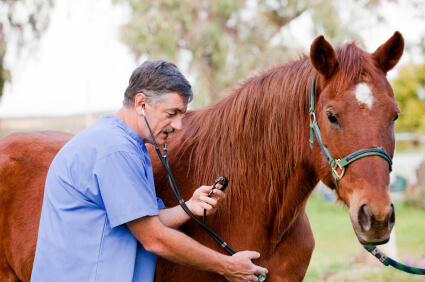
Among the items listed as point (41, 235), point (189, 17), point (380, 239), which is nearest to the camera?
point (380, 239)

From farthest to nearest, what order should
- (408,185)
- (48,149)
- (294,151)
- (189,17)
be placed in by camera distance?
(408,185) < (189,17) < (48,149) < (294,151)

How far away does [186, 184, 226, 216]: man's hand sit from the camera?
2438mm

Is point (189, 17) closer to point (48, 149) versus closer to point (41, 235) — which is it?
point (48, 149)

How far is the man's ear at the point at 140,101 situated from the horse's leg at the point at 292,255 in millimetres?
1138

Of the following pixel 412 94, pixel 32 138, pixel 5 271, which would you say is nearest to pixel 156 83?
pixel 32 138

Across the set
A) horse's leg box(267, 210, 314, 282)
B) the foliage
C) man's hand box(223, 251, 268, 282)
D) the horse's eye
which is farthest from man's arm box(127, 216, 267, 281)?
the foliage

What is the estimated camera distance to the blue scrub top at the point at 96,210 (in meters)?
2.19

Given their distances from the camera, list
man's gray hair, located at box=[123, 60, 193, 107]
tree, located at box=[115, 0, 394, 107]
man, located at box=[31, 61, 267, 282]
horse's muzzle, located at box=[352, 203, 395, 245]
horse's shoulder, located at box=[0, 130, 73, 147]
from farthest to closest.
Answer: tree, located at box=[115, 0, 394, 107] < horse's shoulder, located at box=[0, 130, 73, 147] < man's gray hair, located at box=[123, 60, 193, 107] < man, located at box=[31, 61, 267, 282] < horse's muzzle, located at box=[352, 203, 395, 245]

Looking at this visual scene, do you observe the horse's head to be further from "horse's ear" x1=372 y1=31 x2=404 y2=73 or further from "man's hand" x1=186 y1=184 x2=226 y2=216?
"man's hand" x1=186 y1=184 x2=226 y2=216

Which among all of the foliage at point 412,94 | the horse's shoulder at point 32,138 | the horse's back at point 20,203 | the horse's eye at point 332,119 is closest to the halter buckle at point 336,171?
the horse's eye at point 332,119

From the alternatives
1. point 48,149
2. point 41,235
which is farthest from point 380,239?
point 48,149

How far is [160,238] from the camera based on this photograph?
7.38ft

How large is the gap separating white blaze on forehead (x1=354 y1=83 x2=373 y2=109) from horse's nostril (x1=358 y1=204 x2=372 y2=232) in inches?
19.1

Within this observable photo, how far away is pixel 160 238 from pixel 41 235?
2.08ft
